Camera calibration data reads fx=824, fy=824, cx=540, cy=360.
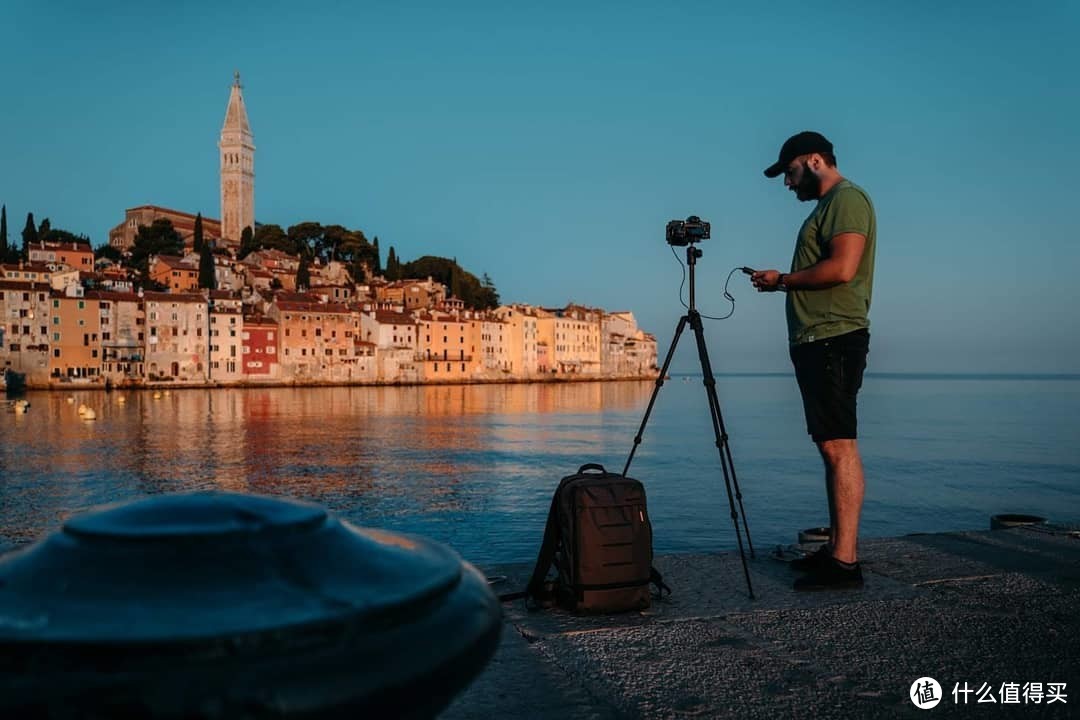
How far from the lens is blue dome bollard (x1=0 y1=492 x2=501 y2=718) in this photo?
0.81 metres

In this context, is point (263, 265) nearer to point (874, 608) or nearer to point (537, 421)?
point (537, 421)

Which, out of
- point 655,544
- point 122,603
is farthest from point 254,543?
point 655,544

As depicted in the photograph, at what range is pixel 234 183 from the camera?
107m

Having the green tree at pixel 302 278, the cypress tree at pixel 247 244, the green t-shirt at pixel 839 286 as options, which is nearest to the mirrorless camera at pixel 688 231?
the green t-shirt at pixel 839 286

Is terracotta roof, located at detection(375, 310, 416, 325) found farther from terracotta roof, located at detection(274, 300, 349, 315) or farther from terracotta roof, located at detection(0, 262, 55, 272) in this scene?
terracotta roof, located at detection(0, 262, 55, 272)

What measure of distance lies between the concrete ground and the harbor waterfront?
1.60 m

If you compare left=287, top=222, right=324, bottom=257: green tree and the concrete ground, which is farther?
left=287, top=222, right=324, bottom=257: green tree

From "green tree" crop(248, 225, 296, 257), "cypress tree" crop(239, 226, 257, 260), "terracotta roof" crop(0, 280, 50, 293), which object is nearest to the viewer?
"terracotta roof" crop(0, 280, 50, 293)

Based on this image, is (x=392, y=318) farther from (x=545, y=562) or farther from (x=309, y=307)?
(x=545, y=562)

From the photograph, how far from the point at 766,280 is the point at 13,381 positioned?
226 feet

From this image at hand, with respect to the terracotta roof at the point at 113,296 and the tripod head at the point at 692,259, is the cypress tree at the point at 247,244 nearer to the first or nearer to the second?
the terracotta roof at the point at 113,296

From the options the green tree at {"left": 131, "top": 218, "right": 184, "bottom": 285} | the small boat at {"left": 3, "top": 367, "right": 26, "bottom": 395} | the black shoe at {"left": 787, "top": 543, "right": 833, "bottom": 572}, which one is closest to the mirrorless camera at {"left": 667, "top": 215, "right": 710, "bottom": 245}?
the black shoe at {"left": 787, "top": 543, "right": 833, "bottom": 572}

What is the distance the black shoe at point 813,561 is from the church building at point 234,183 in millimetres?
103771

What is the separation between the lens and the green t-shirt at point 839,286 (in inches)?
145
